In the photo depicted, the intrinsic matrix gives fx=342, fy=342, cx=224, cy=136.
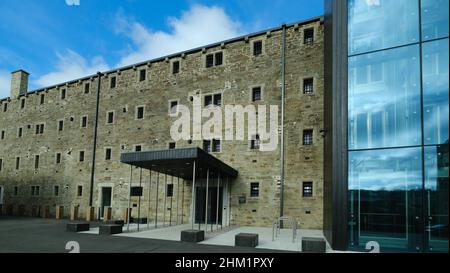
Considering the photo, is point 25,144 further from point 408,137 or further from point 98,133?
point 408,137

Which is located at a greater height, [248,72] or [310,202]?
[248,72]

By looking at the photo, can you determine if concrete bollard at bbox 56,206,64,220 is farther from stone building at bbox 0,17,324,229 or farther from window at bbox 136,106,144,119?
window at bbox 136,106,144,119

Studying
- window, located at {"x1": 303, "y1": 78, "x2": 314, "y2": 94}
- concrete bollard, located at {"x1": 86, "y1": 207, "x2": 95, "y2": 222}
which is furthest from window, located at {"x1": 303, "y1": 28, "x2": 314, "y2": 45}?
concrete bollard, located at {"x1": 86, "y1": 207, "x2": 95, "y2": 222}

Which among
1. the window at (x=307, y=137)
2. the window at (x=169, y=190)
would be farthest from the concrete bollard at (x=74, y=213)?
the window at (x=307, y=137)

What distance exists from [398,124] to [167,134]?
13656mm

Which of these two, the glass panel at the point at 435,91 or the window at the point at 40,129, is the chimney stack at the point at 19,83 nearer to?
the window at the point at 40,129

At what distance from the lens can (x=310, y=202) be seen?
53.1 feet

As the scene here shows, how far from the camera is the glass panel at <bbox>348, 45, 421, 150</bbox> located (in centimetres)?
970

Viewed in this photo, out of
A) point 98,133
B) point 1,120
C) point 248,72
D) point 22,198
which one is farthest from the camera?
point 1,120

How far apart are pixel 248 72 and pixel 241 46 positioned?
1.71 meters

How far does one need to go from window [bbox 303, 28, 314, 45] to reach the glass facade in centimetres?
660

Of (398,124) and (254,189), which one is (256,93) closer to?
(254,189)
